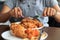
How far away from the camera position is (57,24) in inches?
53.6

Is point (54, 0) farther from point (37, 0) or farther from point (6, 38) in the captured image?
point (6, 38)

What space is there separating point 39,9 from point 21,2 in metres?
0.15

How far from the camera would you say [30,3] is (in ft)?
4.34

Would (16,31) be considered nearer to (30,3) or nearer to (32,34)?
(32,34)

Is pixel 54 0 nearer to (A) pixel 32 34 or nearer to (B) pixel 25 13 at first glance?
(B) pixel 25 13

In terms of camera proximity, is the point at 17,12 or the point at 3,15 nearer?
the point at 17,12

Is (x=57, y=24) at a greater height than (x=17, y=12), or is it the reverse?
(x=17, y=12)

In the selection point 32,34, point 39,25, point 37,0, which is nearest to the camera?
point 32,34

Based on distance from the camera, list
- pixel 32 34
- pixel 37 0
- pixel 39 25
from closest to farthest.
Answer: pixel 32 34 → pixel 39 25 → pixel 37 0

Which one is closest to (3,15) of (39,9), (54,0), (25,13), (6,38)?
(25,13)

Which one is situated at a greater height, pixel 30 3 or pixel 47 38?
pixel 30 3

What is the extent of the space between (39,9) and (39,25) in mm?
430

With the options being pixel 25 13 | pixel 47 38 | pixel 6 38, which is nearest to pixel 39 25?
pixel 47 38

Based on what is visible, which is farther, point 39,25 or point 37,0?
point 37,0
